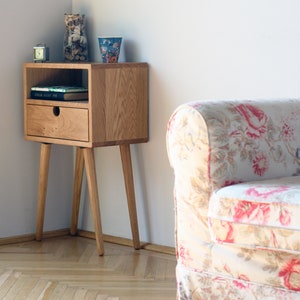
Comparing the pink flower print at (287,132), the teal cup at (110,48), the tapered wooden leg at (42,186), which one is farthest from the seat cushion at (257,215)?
the tapered wooden leg at (42,186)

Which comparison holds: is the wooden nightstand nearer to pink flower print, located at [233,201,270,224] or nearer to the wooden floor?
the wooden floor

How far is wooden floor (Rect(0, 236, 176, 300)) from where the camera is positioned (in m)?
2.55

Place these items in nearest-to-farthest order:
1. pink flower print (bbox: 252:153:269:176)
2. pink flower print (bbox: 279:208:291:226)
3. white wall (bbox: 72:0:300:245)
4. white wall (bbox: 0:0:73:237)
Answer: pink flower print (bbox: 279:208:291:226), pink flower print (bbox: 252:153:269:176), white wall (bbox: 72:0:300:245), white wall (bbox: 0:0:73:237)

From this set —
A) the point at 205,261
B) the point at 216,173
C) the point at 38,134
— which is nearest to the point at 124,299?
the point at 205,261

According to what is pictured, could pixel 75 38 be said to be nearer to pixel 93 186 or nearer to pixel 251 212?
pixel 93 186

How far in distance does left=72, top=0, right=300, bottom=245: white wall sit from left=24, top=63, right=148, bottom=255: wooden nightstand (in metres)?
0.07

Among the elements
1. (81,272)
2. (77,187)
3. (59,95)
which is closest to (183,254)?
(81,272)

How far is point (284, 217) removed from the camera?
6.09 feet

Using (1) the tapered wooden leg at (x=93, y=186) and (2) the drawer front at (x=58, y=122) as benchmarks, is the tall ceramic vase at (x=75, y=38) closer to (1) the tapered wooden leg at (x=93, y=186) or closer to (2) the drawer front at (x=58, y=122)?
(2) the drawer front at (x=58, y=122)

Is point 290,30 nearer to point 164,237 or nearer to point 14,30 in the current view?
point 164,237

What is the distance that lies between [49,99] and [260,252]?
4.78ft

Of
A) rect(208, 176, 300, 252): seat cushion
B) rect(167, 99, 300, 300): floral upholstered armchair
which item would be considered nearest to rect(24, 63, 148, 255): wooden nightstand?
rect(167, 99, 300, 300): floral upholstered armchair

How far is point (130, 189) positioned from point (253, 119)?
107 centimetres

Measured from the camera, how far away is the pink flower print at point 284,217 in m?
1.85
